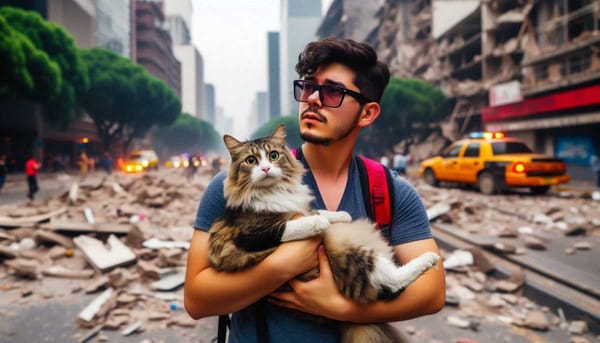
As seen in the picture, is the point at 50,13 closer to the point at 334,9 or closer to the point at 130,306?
the point at 130,306

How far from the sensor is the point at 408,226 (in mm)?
1794

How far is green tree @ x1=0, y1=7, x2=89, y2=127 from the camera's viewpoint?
2248 cm

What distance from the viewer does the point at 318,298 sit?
4.95ft

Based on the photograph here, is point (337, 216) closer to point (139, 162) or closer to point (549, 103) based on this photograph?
point (139, 162)

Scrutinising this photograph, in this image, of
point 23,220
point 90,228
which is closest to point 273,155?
point 90,228

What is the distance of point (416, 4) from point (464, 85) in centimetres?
1983

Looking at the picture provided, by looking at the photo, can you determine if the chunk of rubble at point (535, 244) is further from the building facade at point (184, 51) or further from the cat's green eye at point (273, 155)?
the building facade at point (184, 51)

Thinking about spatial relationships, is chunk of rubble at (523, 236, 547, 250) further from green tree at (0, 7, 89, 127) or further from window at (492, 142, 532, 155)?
green tree at (0, 7, 89, 127)

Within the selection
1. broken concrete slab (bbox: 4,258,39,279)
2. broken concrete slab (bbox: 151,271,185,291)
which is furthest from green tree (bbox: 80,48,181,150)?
broken concrete slab (bbox: 151,271,185,291)

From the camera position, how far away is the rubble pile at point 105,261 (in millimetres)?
4723

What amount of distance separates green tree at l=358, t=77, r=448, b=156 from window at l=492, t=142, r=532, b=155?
2347 centimetres

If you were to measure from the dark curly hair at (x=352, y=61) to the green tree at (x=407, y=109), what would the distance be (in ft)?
119

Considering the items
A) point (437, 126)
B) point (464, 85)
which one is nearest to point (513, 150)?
point (464, 85)

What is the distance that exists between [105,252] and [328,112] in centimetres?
615
